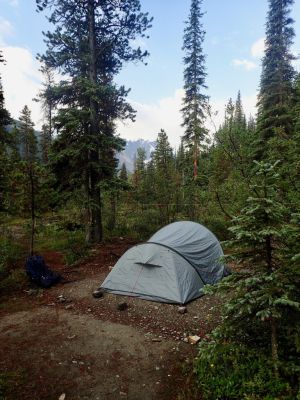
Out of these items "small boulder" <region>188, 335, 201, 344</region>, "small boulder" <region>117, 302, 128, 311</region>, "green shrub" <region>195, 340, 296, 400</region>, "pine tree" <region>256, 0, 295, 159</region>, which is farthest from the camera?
"pine tree" <region>256, 0, 295, 159</region>

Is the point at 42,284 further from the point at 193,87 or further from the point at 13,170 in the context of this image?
the point at 193,87

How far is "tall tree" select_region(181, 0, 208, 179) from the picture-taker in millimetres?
25328

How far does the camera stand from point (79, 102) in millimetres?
15094

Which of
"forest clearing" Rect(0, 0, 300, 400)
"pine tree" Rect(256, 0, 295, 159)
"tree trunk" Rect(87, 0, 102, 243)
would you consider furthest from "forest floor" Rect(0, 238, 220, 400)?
"pine tree" Rect(256, 0, 295, 159)

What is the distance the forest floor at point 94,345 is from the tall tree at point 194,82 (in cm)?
1853

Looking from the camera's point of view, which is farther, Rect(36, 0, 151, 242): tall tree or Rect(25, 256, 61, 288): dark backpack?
Rect(36, 0, 151, 242): tall tree

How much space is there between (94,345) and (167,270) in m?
3.23

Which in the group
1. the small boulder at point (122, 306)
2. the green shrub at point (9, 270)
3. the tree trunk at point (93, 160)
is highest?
the tree trunk at point (93, 160)

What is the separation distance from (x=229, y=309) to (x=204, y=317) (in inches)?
138

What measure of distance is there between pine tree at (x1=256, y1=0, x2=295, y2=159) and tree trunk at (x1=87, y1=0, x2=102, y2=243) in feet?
38.0

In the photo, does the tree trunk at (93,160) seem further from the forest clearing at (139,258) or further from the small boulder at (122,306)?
the small boulder at (122,306)

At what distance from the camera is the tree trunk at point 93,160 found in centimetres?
1439

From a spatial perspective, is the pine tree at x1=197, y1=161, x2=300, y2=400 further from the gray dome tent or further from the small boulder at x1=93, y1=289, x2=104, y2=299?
the small boulder at x1=93, y1=289, x2=104, y2=299

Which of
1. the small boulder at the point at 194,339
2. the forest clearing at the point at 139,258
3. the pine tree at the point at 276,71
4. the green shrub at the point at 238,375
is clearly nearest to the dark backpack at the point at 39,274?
the forest clearing at the point at 139,258
